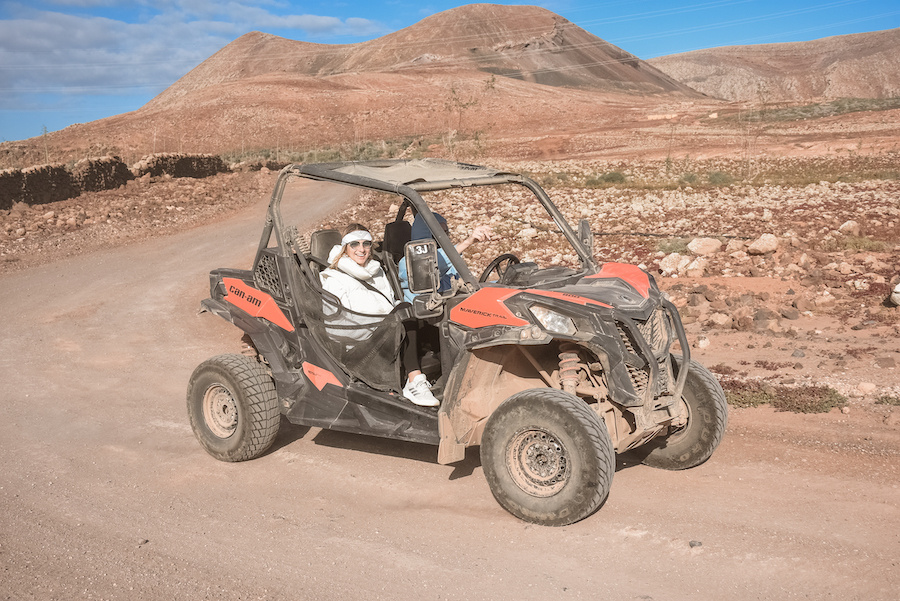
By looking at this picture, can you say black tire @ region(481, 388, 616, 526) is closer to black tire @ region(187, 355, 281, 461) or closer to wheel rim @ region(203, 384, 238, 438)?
black tire @ region(187, 355, 281, 461)

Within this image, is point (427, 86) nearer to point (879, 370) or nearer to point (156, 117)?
point (156, 117)

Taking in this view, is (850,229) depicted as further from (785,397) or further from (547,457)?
(547,457)

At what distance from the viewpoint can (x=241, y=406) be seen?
6141mm

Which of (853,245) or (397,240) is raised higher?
(397,240)

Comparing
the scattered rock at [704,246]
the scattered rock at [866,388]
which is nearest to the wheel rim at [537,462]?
the scattered rock at [866,388]

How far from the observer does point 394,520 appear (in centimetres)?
522

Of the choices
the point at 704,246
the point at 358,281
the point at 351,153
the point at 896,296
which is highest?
the point at 351,153

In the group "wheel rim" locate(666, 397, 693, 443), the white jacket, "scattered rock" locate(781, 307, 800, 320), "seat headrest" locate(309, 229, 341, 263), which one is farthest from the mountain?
"wheel rim" locate(666, 397, 693, 443)

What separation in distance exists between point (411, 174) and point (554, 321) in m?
1.61

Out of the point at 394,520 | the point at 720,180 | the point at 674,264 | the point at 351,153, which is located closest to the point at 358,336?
the point at 394,520

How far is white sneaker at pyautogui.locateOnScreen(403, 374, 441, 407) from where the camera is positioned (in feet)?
17.9

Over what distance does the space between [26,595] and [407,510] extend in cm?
227

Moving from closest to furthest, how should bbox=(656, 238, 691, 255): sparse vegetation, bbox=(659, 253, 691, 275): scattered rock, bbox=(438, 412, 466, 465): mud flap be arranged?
bbox=(438, 412, 466, 465): mud flap
bbox=(659, 253, 691, 275): scattered rock
bbox=(656, 238, 691, 255): sparse vegetation

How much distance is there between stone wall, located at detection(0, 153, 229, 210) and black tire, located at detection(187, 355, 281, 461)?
637 inches
